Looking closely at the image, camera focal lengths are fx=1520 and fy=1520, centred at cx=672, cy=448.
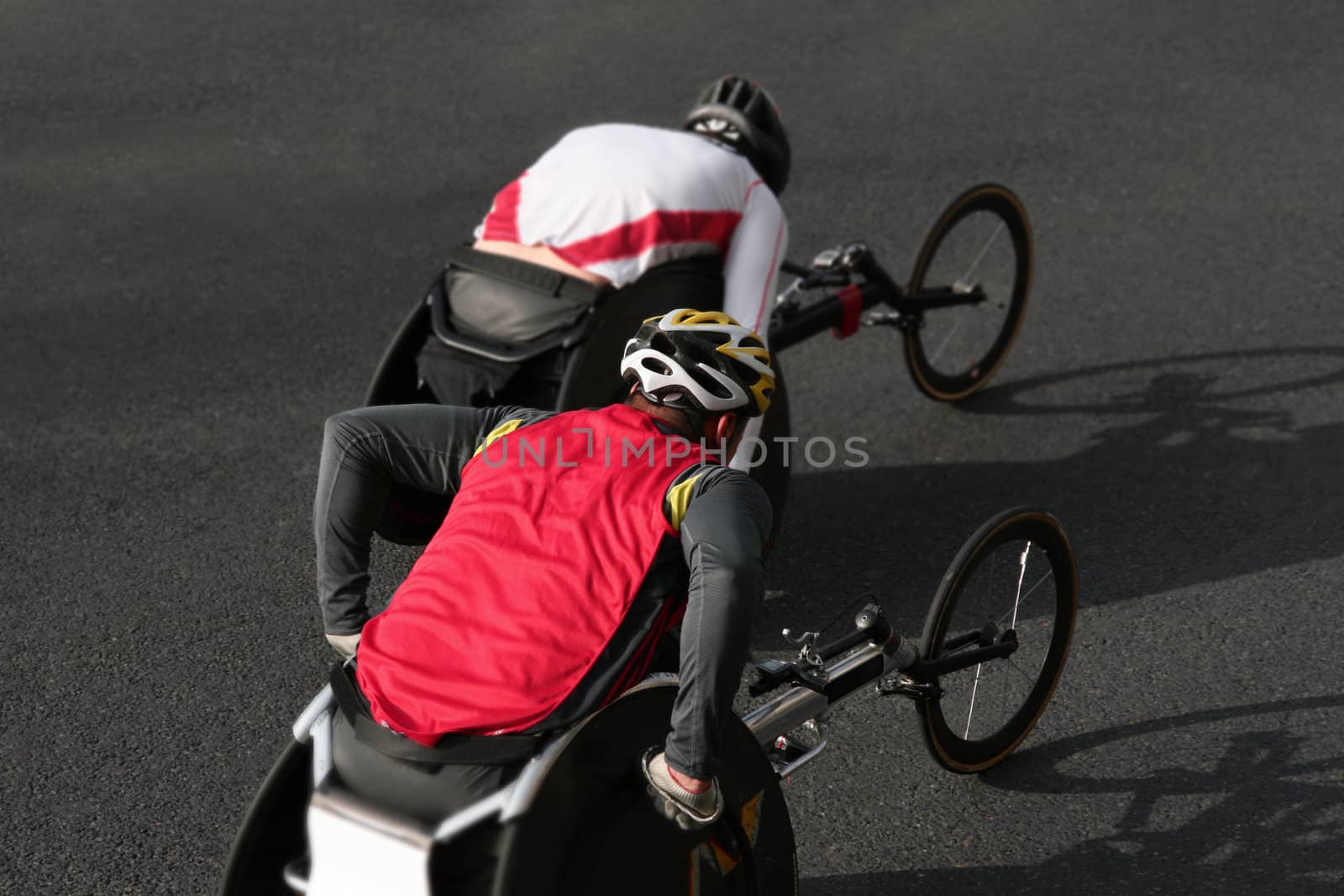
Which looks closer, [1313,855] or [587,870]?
[587,870]

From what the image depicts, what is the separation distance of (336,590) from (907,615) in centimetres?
224

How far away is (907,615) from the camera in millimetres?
4996

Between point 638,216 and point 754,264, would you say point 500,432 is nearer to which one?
point 638,216

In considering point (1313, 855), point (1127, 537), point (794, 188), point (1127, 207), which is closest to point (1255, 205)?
point (1127, 207)

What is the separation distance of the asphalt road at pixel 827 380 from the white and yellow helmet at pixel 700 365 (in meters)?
1.39

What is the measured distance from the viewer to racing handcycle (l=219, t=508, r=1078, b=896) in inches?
109

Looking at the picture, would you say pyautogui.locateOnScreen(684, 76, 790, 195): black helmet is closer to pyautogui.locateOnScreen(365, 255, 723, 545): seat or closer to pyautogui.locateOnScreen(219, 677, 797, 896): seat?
pyautogui.locateOnScreen(365, 255, 723, 545): seat

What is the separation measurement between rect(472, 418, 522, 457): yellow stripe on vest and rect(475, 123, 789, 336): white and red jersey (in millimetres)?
1474

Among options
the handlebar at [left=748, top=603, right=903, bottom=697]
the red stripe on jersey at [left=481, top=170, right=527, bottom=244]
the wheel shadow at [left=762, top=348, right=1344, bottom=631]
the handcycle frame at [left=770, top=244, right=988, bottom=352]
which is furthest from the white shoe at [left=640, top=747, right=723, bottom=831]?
the handcycle frame at [left=770, top=244, right=988, bottom=352]

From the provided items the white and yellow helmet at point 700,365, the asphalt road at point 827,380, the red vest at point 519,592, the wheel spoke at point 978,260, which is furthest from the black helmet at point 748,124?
the red vest at point 519,592

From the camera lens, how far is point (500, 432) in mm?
3273

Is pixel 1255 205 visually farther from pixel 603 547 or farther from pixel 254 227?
pixel 603 547

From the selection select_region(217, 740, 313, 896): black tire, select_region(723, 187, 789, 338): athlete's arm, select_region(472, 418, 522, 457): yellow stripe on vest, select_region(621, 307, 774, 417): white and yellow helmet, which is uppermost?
select_region(621, 307, 774, 417): white and yellow helmet

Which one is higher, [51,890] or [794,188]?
[794,188]
